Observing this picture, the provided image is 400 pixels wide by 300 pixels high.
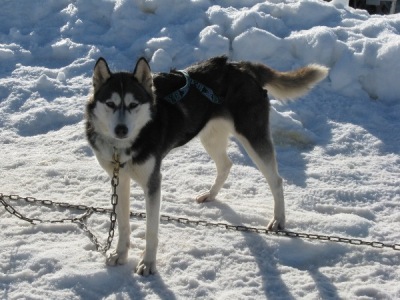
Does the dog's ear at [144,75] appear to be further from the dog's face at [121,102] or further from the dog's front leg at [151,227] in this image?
the dog's front leg at [151,227]

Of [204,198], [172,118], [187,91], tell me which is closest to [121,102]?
[172,118]

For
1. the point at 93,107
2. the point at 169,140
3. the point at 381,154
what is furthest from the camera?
the point at 381,154

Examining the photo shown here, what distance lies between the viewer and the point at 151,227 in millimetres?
3766

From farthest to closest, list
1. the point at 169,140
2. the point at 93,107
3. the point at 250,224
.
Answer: the point at 250,224, the point at 169,140, the point at 93,107

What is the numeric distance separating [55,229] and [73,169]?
3.56 feet

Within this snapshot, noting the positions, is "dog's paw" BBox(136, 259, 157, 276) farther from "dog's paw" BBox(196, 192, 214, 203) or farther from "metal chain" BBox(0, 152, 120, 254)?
"dog's paw" BBox(196, 192, 214, 203)

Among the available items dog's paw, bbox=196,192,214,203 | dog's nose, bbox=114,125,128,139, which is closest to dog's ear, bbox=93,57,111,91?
dog's nose, bbox=114,125,128,139

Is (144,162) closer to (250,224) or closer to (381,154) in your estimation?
(250,224)

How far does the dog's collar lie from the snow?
977mm

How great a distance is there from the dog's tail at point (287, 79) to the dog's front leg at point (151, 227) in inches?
53.5

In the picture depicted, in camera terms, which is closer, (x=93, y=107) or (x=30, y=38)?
(x=93, y=107)

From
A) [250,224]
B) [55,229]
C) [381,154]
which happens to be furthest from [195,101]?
[381,154]

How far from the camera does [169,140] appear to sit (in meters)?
4.02

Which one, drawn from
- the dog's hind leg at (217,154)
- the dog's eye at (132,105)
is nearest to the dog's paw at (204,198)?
the dog's hind leg at (217,154)
